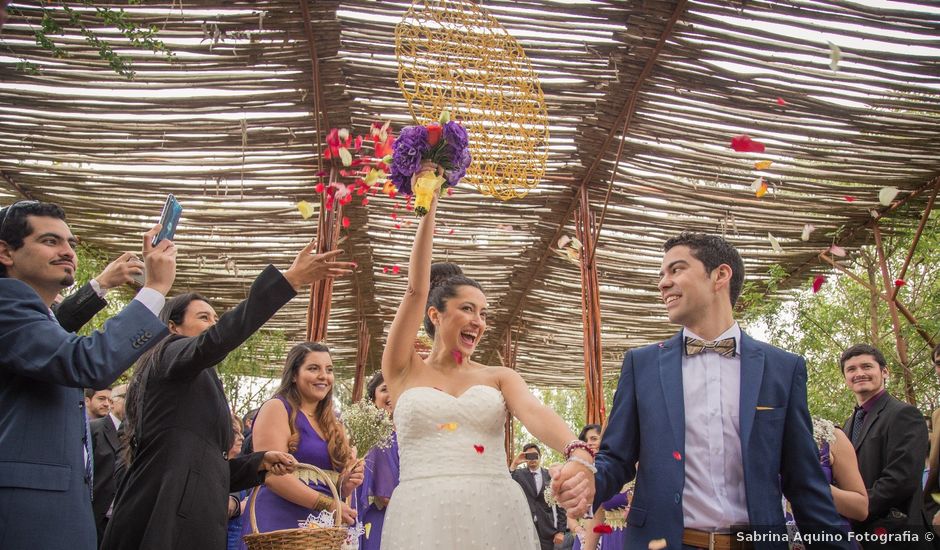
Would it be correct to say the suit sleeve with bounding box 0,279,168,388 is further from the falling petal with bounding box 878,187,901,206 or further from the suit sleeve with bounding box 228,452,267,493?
the falling petal with bounding box 878,187,901,206

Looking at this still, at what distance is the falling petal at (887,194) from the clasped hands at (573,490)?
20.0ft

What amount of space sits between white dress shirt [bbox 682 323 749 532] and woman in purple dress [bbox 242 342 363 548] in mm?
1684

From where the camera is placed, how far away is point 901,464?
4480mm

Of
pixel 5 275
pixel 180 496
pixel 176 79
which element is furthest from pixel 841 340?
pixel 5 275

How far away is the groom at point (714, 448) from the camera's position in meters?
2.25

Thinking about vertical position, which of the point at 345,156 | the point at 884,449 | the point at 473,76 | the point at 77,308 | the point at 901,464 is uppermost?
the point at 345,156

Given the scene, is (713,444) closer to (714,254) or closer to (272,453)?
(714,254)

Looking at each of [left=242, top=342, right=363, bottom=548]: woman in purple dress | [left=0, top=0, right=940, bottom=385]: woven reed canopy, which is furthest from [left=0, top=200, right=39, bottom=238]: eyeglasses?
[left=0, top=0, right=940, bottom=385]: woven reed canopy

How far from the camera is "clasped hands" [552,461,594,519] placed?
7.01ft

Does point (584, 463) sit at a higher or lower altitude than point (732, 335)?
lower

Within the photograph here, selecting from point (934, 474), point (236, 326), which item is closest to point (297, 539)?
point (236, 326)

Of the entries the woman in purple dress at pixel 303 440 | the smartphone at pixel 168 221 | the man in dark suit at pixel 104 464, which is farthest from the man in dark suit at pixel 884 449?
the man in dark suit at pixel 104 464

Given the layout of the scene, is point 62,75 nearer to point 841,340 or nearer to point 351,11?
point 351,11

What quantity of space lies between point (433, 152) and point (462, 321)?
656 millimetres
